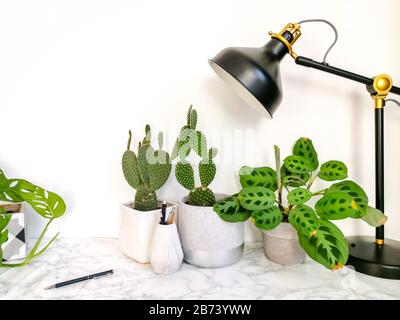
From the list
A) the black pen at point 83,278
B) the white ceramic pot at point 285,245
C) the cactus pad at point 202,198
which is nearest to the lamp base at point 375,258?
the white ceramic pot at point 285,245

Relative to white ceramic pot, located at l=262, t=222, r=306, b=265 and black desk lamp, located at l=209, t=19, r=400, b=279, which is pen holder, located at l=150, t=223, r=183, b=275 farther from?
black desk lamp, located at l=209, t=19, r=400, b=279

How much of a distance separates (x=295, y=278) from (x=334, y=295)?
0.29 feet

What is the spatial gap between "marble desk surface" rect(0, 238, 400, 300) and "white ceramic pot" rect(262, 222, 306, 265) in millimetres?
19

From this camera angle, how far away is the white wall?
835 millimetres

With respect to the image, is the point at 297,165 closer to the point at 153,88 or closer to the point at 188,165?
the point at 188,165

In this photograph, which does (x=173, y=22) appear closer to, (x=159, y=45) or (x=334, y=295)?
(x=159, y=45)

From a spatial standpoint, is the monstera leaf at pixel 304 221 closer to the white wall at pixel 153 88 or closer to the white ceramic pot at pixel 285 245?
the white ceramic pot at pixel 285 245

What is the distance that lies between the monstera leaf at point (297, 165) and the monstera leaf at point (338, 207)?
9 cm

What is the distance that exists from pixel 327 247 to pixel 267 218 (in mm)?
136

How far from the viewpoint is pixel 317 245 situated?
553mm

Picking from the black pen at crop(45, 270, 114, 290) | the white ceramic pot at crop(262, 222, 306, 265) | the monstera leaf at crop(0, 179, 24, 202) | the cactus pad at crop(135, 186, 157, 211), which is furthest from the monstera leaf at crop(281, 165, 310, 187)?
the monstera leaf at crop(0, 179, 24, 202)

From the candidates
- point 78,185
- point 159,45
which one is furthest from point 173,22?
point 78,185
